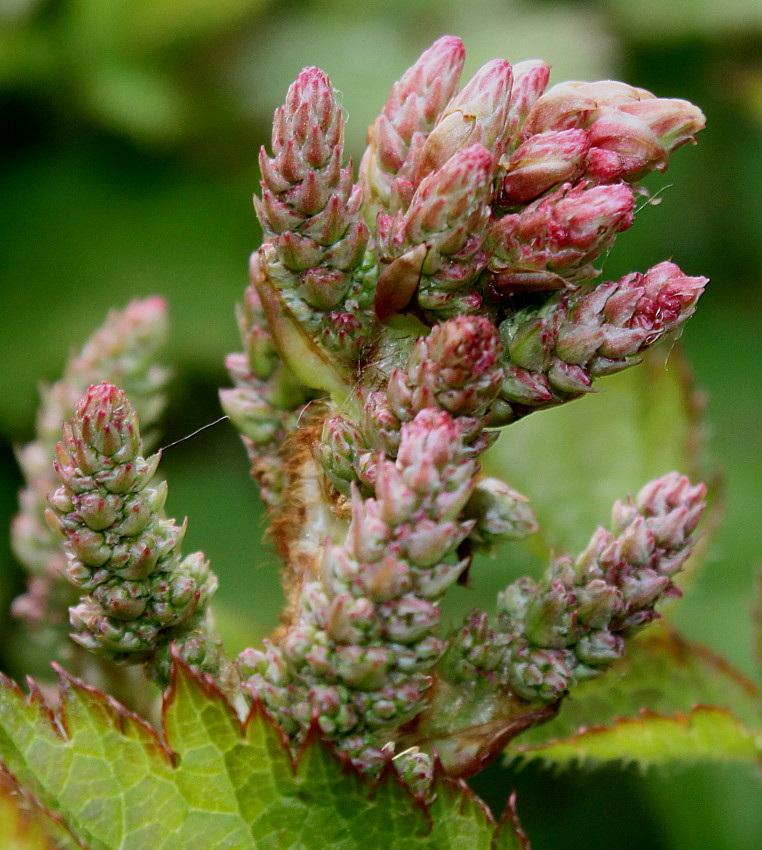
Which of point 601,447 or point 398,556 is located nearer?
point 398,556

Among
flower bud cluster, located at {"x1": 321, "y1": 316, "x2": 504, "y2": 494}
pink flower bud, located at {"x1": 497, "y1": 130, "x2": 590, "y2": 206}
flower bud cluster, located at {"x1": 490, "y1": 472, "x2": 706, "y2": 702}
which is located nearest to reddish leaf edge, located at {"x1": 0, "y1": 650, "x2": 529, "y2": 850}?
flower bud cluster, located at {"x1": 490, "y1": 472, "x2": 706, "y2": 702}

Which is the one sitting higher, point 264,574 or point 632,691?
point 264,574

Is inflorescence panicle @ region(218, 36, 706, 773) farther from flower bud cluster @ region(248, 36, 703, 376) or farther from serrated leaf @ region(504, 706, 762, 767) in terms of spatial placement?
serrated leaf @ region(504, 706, 762, 767)

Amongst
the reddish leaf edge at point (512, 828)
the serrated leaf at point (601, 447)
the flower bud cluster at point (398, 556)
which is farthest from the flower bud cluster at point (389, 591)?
the serrated leaf at point (601, 447)

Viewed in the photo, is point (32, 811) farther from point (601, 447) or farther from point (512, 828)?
point (601, 447)

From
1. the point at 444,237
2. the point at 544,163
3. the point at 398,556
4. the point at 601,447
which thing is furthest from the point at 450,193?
the point at 601,447

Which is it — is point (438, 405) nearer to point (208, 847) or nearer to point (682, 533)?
point (682, 533)

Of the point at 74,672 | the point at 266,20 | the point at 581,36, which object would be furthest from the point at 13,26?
the point at 74,672
